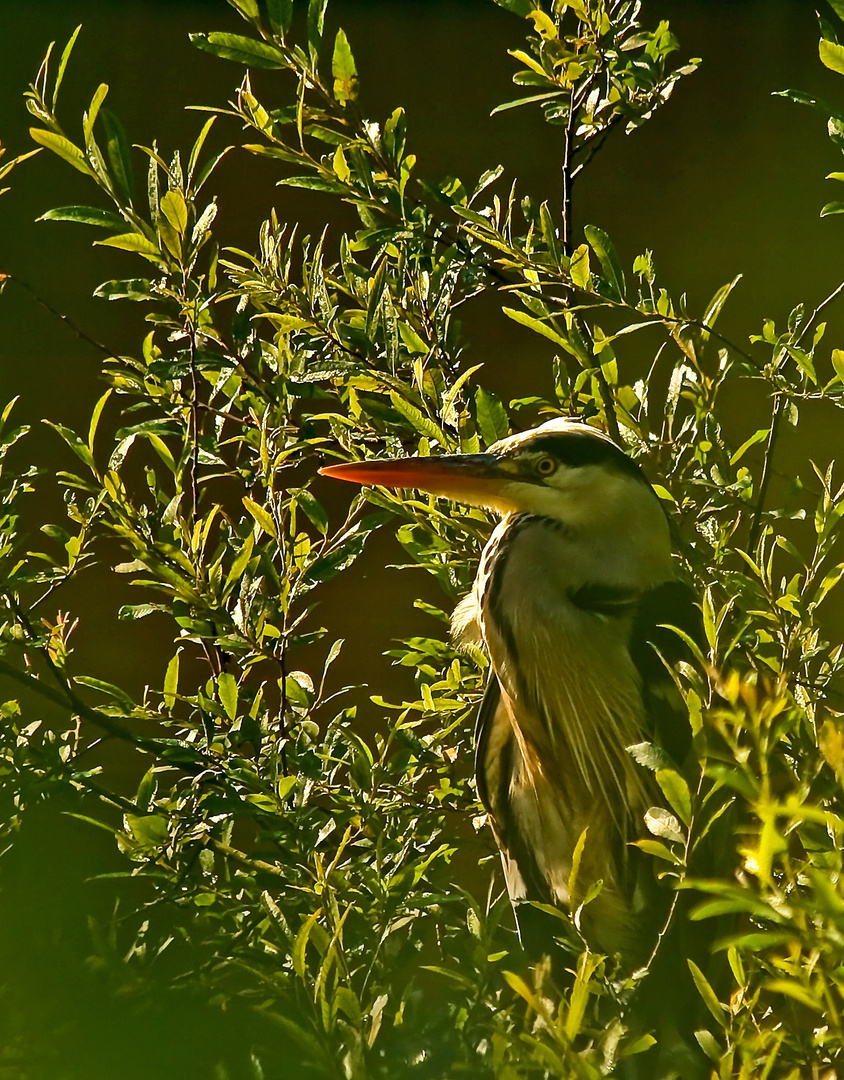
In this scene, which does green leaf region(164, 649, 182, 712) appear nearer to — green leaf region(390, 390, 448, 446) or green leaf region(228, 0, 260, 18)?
green leaf region(390, 390, 448, 446)

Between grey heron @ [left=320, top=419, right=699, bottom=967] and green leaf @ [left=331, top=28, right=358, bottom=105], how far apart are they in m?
0.30

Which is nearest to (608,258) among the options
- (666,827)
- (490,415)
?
(490,415)

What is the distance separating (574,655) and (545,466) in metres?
0.20

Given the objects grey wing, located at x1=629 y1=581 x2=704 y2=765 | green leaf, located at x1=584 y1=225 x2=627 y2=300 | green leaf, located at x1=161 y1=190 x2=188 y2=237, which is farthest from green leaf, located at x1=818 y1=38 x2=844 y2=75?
grey wing, located at x1=629 y1=581 x2=704 y2=765

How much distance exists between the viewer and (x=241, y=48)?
2.76 feet

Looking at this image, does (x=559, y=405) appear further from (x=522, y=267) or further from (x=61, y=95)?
(x=61, y=95)

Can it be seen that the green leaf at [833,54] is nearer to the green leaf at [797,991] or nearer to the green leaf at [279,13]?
the green leaf at [279,13]

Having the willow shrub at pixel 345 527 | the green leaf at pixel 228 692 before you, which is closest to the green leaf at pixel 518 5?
the willow shrub at pixel 345 527

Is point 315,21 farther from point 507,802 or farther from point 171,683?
point 507,802

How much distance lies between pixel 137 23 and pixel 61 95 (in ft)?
0.60

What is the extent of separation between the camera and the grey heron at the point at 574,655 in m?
1.08

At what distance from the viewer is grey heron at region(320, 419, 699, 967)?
108 cm

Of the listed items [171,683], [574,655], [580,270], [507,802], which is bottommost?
[507,802]

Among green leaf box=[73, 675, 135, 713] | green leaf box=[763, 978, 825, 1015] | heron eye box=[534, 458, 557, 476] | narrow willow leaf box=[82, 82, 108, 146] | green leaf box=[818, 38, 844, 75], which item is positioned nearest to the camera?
green leaf box=[763, 978, 825, 1015]
